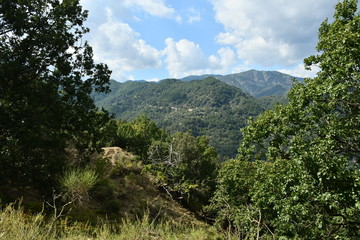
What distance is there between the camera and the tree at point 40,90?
29.8 ft

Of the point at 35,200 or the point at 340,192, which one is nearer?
the point at 340,192

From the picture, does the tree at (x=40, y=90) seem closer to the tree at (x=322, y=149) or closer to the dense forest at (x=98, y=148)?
the dense forest at (x=98, y=148)

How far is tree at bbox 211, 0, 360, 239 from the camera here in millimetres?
6410

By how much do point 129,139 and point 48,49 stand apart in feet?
45.6

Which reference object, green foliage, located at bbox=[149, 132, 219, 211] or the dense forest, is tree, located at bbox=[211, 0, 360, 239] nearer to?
the dense forest

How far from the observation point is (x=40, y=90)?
9945 millimetres

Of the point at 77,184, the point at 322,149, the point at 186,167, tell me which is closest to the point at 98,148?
the point at 77,184

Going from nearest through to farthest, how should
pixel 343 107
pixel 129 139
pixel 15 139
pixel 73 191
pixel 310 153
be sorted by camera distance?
pixel 310 153 < pixel 343 107 < pixel 15 139 < pixel 73 191 < pixel 129 139

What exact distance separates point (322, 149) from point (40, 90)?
414 inches

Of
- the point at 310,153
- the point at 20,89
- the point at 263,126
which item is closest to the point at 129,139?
the point at 20,89

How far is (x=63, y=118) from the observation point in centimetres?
1115

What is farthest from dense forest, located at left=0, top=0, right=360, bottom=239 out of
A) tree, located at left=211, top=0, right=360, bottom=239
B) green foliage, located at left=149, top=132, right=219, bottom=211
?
green foliage, located at left=149, top=132, right=219, bottom=211

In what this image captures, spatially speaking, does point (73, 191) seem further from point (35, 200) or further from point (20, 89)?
point (20, 89)

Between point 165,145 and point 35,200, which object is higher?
point 165,145
